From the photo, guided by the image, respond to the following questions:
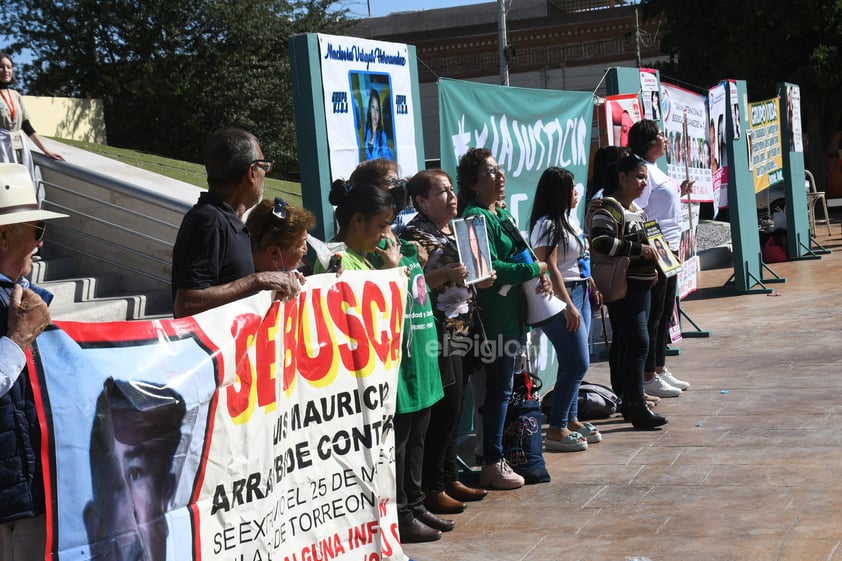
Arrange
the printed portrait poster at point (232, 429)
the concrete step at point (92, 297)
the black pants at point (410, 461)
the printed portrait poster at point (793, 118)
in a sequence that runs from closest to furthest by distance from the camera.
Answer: the printed portrait poster at point (232, 429)
the black pants at point (410, 461)
the concrete step at point (92, 297)
the printed portrait poster at point (793, 118)

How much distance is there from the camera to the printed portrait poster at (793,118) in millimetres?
17531

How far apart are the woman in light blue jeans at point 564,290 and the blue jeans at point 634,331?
0.36 metres

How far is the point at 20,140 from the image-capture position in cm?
1047

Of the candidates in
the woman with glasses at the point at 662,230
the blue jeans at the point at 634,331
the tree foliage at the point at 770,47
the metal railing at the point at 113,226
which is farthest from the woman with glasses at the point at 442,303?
the tree foliage at the point at 770,47

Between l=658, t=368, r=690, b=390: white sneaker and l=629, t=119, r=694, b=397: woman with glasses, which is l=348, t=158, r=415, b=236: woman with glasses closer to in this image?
l=629, t=119, r=694, b=397: woman with glasses

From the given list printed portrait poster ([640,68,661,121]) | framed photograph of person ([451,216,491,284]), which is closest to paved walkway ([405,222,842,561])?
framed photograph of person ([451,216,491,284])

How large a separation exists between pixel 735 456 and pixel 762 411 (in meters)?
Answer: 1.29

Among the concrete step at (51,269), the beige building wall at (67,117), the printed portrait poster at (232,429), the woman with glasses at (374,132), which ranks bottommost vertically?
the printed portrait poster at (232,429)

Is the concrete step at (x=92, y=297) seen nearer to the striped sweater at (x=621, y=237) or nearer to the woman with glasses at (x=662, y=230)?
the striped sweater at (x=621, y=237)

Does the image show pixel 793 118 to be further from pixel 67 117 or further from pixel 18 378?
pixel 18 378

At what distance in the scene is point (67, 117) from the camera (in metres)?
24.1

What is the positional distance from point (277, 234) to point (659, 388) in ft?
16.1

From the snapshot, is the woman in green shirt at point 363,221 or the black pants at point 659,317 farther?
the black pants at point 659,317

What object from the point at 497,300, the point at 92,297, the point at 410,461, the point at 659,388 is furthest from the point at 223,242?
the point at 92,297
